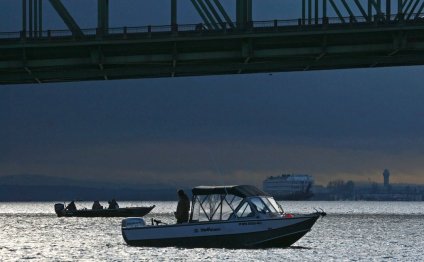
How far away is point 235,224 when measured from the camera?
56.3 meters

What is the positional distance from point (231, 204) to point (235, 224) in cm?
100

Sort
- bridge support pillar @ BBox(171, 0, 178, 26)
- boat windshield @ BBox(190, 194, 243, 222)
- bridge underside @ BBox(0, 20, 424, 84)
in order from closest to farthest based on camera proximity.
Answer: boat windshield @ BBox(190, 194, 243, 222) < bridge underside @ BBox(0, 20, 424, 84) < bridge support pillar @ BBox(171, 0, 178, 26)

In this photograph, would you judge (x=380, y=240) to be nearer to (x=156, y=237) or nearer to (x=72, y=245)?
(x=72, y=245)

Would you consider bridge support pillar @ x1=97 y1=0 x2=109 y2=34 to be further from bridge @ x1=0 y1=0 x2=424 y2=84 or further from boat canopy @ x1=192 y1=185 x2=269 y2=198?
boat canopy @ x1=192 y1=185 x2=269 y2=198

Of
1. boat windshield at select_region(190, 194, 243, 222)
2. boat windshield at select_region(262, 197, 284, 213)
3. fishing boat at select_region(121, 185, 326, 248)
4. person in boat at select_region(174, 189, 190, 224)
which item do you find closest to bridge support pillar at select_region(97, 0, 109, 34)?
person in boat at select_region(174, 189, 190, 224)

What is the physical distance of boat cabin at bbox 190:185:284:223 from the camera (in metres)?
56.2

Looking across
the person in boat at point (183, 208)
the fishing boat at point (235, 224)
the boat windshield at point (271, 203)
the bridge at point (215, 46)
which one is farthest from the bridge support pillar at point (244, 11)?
the fishing boat at point (235, 224)

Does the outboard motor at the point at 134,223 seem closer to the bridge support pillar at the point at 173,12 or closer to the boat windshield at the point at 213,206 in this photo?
the boat windshield at the point at 213,206

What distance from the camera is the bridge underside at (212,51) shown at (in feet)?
258

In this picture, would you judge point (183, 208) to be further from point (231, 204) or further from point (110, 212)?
point (110, 212)

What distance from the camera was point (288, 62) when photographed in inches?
3246

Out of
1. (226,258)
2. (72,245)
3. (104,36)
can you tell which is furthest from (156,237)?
(104,36)

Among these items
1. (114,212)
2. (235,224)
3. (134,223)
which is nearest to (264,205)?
(235,224)

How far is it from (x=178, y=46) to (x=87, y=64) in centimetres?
662
